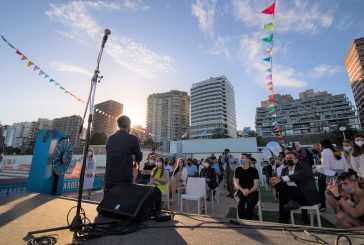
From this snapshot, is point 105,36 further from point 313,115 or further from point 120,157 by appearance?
point 313,115

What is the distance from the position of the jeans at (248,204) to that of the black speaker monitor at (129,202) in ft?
7.42

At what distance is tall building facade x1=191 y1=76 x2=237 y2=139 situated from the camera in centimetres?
10094

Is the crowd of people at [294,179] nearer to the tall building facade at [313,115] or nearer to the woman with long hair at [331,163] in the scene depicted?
the woman with long hair at [331,163]

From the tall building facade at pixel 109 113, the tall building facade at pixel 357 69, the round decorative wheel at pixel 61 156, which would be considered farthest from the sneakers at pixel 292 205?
the tall building facade at pixel 357 69

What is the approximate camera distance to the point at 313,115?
9550 cm

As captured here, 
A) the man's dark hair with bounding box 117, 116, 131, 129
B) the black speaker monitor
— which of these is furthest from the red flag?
the black speaker monitor

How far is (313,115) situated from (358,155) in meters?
110

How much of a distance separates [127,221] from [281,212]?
319 centimetres

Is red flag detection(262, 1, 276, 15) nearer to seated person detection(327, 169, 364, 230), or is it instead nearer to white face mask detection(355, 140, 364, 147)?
white face mask detection(355, 140, 364, 147)

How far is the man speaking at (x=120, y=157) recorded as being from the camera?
9.45ft

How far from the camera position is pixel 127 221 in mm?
2168

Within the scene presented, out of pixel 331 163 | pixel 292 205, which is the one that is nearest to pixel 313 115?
pixel 331 163

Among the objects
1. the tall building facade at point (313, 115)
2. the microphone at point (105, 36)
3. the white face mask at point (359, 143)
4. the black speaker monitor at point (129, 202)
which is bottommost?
the black speaker monitor at point (129, 202)

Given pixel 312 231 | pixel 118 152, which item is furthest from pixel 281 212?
pixel 118 152
